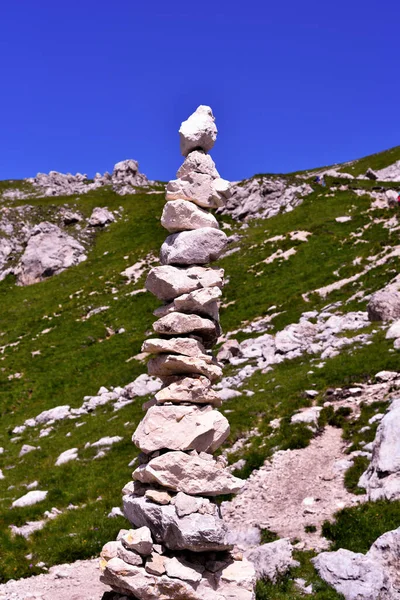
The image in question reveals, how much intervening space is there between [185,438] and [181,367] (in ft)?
4.93

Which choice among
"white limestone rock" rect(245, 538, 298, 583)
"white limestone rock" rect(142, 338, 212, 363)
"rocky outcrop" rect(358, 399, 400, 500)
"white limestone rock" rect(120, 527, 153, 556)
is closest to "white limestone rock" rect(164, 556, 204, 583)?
"white limestone rock" rect(120, 527, 153, 556)

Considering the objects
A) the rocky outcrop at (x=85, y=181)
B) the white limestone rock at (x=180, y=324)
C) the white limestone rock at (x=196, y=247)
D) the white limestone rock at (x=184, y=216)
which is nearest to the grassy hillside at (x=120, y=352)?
the white limestone rock at (x=180, y=324)

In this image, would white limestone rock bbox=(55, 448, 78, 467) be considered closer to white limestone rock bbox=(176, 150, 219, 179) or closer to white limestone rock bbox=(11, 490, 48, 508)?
white limestone rock bbox=(11, 490, 48, 508)

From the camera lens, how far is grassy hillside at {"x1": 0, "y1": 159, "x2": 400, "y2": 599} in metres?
16.2

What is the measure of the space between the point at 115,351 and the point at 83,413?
8.63m

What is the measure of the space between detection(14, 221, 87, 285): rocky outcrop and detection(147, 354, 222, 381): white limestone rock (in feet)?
185

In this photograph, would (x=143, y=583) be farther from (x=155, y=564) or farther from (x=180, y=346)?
(x=180, y=346)

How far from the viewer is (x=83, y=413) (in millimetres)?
28531

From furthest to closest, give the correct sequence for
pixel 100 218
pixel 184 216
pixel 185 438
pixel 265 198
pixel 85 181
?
pixel 85 181 < pixel 100 218 < pixel 265 198 < pixel 184 216 < pixel 185 438

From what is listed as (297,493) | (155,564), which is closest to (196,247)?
(155,564)

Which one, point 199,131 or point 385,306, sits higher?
point 199,131

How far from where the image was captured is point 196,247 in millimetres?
11352

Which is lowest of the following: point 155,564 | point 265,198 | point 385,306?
point 155,564

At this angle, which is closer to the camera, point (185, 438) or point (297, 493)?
point (185, 438)
